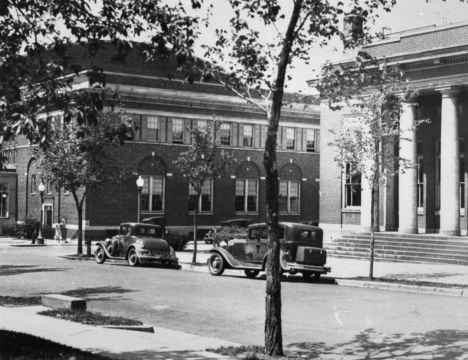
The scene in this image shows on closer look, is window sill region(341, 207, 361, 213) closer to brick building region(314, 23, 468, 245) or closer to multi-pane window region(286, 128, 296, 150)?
brick building region(314, 23, 468, 245)

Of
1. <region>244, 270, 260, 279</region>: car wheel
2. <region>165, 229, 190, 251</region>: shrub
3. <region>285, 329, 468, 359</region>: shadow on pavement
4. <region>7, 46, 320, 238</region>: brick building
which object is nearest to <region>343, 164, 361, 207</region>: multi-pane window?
<region>165, 229, 190, 251</region>: shrub

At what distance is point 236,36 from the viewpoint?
1283 centimetres

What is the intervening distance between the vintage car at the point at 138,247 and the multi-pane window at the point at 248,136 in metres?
30.5

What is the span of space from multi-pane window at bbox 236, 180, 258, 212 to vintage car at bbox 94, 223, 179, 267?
2879 centimetres

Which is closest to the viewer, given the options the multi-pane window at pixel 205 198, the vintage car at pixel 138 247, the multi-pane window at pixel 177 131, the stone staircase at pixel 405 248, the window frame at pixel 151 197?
the vintage car at pixel 138 247

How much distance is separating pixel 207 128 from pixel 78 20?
20.8 m

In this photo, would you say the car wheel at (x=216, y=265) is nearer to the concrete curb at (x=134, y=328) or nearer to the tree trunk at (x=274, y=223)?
the concrete curb at (x=134, y=328)

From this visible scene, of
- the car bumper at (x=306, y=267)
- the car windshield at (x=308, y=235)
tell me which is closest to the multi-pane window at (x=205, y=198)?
the car windshield at (x=308, y=235)

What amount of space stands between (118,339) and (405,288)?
12.0 m

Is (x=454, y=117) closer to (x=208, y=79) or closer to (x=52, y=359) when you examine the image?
(x=208, y=79)

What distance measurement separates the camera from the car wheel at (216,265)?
25141mm

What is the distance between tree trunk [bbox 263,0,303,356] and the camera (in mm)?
10773

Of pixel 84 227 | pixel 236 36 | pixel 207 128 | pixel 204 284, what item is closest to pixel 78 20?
pixel 236 36

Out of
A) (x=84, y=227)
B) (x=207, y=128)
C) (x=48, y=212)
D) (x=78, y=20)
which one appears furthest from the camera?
(x=48, y=212)
